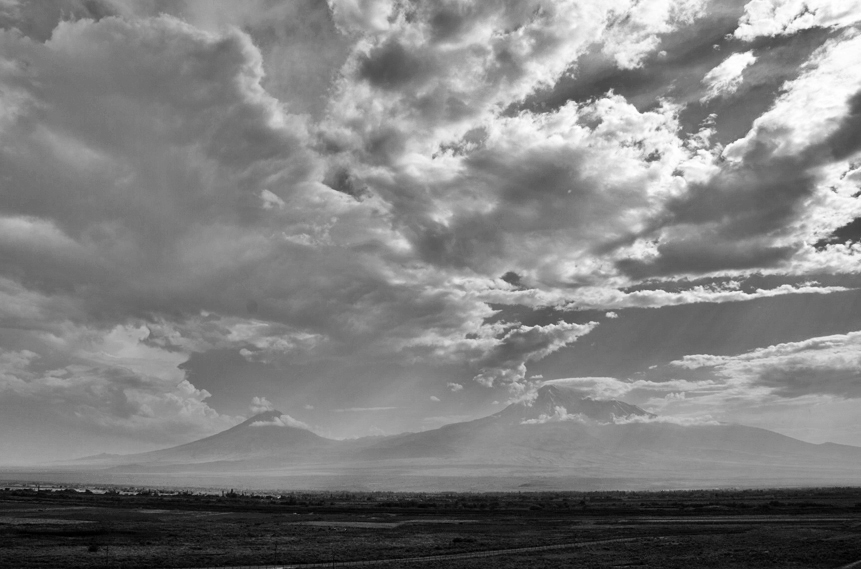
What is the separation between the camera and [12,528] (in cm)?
6662

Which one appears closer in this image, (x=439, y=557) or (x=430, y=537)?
(x=439, y=557)

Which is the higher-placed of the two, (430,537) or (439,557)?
(439,557)

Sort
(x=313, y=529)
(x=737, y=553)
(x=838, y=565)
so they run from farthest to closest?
1. (x=313, y=529)
2. (x=737, y=553)
3. (x=838, y=565)

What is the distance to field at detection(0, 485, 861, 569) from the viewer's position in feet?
161

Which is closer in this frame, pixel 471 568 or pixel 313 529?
pixel 471 568

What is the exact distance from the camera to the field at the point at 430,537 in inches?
1934

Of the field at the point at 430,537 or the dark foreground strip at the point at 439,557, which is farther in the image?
the field at the point at 430,537

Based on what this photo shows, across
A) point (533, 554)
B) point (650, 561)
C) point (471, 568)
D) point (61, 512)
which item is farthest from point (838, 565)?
point (61, 512)

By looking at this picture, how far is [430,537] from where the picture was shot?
216 feet

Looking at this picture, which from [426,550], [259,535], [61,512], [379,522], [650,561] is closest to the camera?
[650,561]

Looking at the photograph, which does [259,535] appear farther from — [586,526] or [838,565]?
[838,565]

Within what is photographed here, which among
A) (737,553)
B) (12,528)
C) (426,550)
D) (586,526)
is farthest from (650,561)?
(12,528)

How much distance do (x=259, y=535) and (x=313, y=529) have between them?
792 cm

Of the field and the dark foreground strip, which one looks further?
the field
